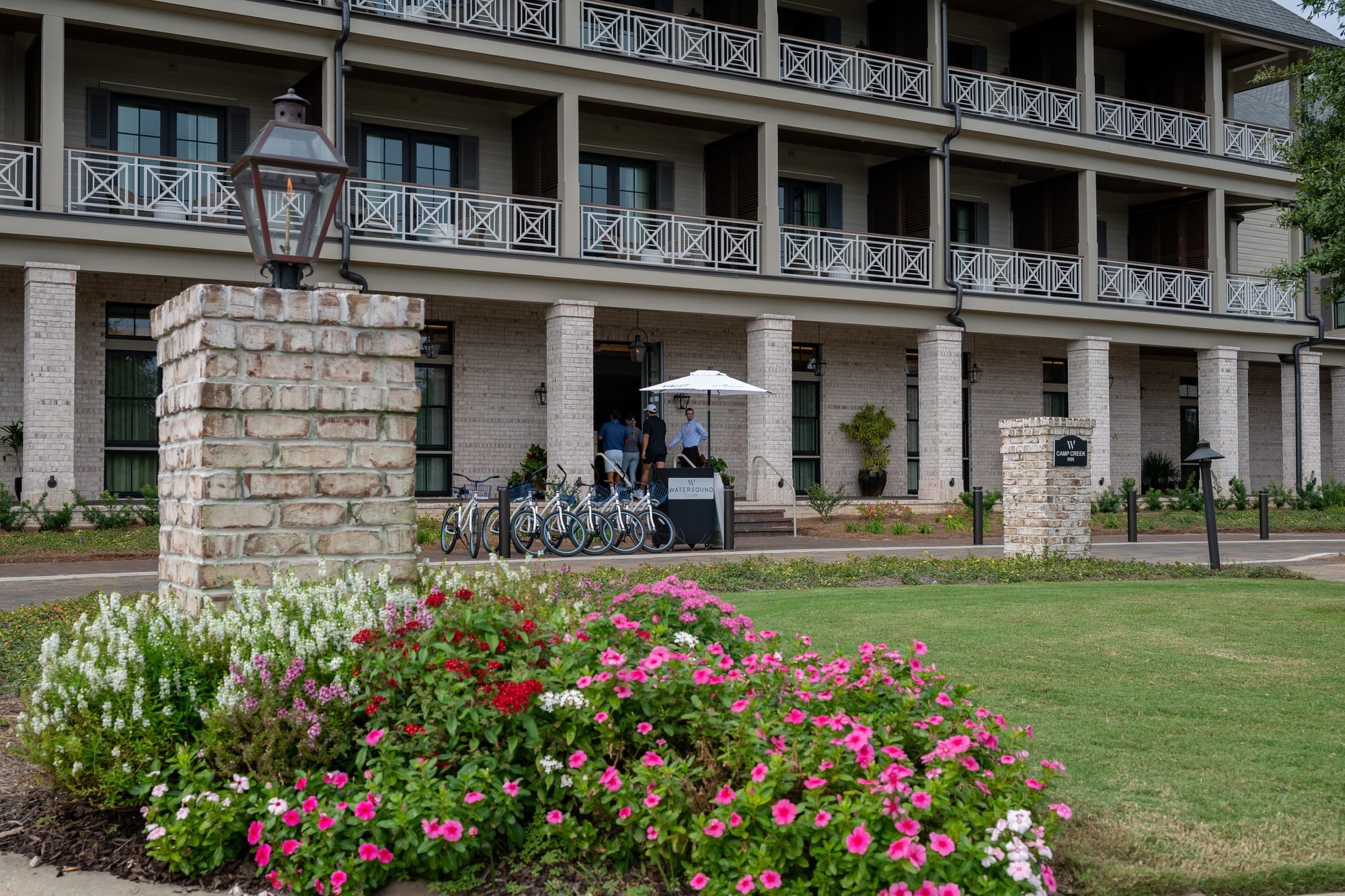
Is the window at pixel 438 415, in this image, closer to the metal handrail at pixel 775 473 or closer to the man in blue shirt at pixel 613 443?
the man in blue shirt at pixel 613 443

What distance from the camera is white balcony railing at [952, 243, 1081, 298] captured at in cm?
2423

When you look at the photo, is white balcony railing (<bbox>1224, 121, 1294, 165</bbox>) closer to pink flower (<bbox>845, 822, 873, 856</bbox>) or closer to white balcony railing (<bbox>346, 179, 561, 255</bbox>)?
white balcony railing (<bbox>346, 179, 561, 255</bbox>)


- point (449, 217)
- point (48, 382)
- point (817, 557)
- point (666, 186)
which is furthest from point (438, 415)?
point (817, 557)

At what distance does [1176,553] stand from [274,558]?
13.5 m

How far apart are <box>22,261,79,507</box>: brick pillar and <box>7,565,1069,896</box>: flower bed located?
43.4 feet

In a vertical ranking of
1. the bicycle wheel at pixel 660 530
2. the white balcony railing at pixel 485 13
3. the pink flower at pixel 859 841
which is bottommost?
the pink flower at pixel 859 841

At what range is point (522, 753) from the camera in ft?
13.3

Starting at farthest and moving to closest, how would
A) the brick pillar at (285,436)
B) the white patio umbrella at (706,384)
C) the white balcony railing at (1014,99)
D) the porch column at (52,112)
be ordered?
the white balcony railing at (1014,99) < the white patio umbrella at (706,384) < the porch column at (52,112) < the brick pillar at (285,436)

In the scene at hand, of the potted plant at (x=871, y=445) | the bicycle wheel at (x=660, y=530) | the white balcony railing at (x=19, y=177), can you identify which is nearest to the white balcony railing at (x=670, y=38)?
the potted plant at (x=871, y=445)

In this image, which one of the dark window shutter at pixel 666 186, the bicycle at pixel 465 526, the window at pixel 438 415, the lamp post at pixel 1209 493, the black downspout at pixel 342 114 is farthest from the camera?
the dark window shutter at pixel 666 186

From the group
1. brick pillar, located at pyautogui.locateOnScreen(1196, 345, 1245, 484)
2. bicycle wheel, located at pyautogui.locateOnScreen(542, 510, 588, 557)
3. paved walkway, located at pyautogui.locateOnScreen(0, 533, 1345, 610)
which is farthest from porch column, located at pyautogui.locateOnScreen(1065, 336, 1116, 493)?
bicycle wheel, located at pyautogui.locateOnScreen(542, 510, 588, 557)

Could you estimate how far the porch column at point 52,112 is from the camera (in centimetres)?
1612

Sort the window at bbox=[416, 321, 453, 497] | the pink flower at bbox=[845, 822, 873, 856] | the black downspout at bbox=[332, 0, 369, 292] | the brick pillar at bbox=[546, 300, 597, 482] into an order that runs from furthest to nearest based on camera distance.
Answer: the window at bbox=[416, 321, 453, 497], the brick pillar at bbox=[546, 300, 597, 482], the black downspout at bbox=[332, 0, 369, 292], the pink flower at bbox=[845, 822, 873, 856]

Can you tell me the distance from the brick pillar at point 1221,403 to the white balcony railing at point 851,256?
7.59m
